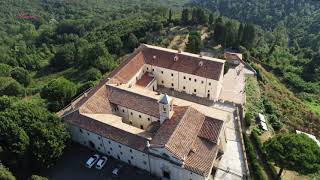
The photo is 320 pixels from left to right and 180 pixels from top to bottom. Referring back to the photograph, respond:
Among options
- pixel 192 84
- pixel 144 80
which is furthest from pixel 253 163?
pixel 144 80

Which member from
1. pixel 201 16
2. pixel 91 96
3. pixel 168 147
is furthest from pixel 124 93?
pixel 201 16

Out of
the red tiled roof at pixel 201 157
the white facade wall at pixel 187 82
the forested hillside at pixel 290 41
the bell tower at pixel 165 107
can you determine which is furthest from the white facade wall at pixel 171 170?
the forested hillside at pixel 290 41

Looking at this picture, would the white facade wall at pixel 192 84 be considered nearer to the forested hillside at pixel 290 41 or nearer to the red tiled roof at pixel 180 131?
the red tiled roof at pixel 180 131

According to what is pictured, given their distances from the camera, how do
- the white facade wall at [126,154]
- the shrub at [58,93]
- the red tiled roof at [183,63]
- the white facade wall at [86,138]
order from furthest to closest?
the red tiled roof at [183,63] → the shrub at [58,93] → the white facade wall at [86,138] → the white facade wall at [126,154]

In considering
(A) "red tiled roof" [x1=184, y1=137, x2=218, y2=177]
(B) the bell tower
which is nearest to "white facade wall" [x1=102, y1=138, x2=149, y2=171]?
(B) the bell tower

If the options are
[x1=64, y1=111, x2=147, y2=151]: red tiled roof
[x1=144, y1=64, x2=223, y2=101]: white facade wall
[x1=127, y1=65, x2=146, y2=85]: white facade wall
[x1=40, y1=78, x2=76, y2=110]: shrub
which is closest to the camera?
[x1=64, y1=111, x2=147, y2=151]: red tiled roof

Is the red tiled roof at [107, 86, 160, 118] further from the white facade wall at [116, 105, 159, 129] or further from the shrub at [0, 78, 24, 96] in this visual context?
the shrub at [0, 78, 24, 96]

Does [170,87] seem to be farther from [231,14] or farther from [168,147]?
[231,14]
